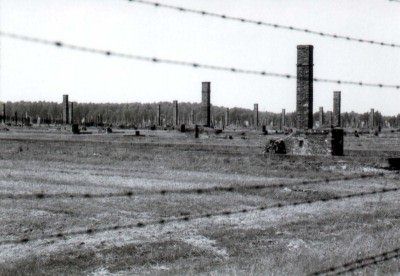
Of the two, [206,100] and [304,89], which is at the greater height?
[206,100]

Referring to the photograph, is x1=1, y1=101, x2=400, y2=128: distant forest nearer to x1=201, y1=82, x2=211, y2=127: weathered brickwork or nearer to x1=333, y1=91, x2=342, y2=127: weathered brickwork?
x1=333, y1=91, x2=342, y2=127: weathered brickwork

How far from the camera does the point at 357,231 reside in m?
9.44

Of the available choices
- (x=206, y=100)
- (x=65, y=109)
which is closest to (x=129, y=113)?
(x=65, y=109)

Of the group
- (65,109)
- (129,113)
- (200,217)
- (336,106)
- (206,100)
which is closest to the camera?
(200,217)

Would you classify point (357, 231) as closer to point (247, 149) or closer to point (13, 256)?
point (13, 256)

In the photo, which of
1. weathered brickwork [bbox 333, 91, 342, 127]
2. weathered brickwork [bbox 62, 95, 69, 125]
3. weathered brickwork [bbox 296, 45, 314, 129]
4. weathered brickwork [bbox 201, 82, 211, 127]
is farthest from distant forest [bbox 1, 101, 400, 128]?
weathered brickwork [bbox 296, 45, 314, 129]

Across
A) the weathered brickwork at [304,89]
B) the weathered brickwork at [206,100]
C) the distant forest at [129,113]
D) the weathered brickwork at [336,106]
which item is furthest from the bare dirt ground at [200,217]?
the distant forest at [129,113]

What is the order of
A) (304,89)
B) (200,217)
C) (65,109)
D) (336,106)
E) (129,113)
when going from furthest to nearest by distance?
(129,113)
(65,109)
(336,106)
(304,89)
(200,217)

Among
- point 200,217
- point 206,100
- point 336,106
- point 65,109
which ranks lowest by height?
point 200,217

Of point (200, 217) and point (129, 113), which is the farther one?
point (129, 113)

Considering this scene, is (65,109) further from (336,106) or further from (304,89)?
(304,89)

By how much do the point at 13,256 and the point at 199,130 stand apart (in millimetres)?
25676

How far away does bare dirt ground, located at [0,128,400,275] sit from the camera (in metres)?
6.66

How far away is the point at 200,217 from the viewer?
10.1ft
